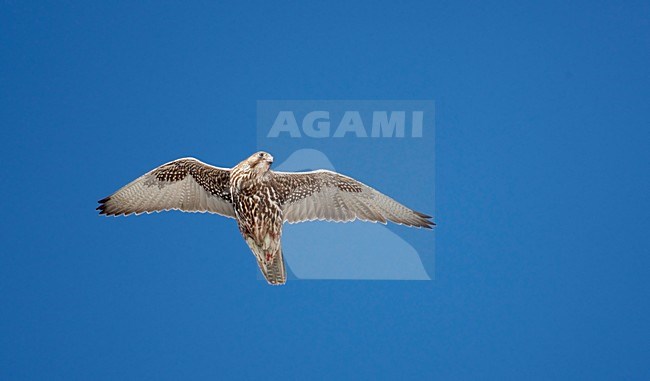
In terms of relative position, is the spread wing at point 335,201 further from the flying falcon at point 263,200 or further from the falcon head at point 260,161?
the falcon head at point 260,161

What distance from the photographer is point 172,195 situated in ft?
14.8

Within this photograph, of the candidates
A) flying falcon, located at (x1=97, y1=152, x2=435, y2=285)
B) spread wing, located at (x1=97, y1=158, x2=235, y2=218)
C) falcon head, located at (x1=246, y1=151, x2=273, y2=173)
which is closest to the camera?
falcon head, located at (x1=246, y1=151, x2=273, y2=173)

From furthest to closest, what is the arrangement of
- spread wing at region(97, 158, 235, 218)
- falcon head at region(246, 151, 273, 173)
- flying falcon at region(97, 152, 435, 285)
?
spread wing at region(97, 158, 235, 218), flying falcon at region(97, 152, 435, 285), falcon head at region(246, 151, 273, 173)

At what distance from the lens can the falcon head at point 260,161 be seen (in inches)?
167

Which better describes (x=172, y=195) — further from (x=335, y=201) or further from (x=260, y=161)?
(x=335, y=201)

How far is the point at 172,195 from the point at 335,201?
2.93 feet

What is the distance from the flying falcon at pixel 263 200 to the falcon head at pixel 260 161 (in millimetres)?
85

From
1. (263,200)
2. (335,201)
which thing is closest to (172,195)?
(263,200)

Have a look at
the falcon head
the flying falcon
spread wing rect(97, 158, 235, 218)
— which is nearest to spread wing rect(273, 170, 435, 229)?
the flying falcon

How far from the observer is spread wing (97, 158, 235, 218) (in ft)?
14.7

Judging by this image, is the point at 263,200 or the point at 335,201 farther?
the point at 335,201

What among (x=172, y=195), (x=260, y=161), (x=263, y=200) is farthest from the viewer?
(x=172, y=195)

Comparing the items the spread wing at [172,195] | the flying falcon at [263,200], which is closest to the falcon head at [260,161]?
the flying falcon at [263,200]

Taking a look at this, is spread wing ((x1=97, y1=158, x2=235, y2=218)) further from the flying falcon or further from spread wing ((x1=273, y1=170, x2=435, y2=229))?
spread wing ((x1=273, y1=170, x2=435, y2=229))
